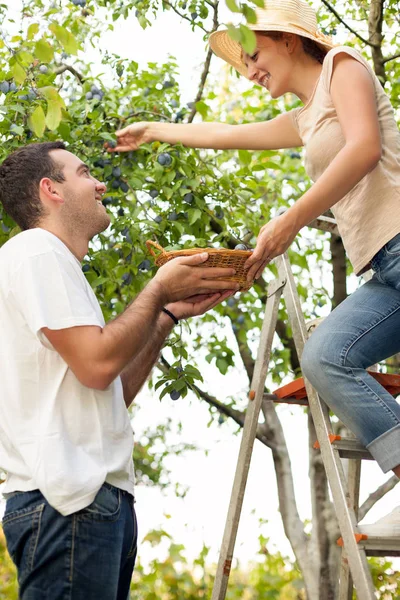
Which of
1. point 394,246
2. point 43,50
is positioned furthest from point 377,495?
point 43,50

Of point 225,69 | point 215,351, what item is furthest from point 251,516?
point 225,69

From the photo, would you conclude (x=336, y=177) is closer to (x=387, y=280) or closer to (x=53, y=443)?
(x=387, y=280)

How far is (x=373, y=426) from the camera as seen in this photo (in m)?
2.27

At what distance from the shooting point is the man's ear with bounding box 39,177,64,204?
222cm

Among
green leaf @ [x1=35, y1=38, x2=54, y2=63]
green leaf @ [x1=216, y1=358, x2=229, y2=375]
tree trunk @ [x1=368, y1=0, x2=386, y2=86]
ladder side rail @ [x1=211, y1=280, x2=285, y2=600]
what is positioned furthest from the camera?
tree trunk @ [x1=368, y1=0, x2=386, y2=86]

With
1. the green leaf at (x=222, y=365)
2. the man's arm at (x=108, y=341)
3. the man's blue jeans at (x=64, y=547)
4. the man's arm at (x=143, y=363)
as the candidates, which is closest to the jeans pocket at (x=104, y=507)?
the man's blue jeans at (x=64, y=547)

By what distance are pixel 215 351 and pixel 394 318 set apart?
182 centimetres

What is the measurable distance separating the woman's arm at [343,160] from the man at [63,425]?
416 mm

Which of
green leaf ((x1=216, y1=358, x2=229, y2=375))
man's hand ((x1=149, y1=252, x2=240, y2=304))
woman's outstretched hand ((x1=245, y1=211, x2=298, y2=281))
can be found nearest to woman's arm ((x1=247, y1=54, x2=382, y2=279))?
woman's outstretched hand ((x1=245, y1=211, x2=298, y2=281))

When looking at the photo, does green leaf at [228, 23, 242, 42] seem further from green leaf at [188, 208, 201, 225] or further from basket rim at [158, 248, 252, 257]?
green leaf at [188, 208, 201, 225]

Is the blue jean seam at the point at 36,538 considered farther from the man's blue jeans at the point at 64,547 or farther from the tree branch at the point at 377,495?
the tree branch at the point at 377,495

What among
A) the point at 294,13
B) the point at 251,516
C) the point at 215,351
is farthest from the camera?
the point at 251,516

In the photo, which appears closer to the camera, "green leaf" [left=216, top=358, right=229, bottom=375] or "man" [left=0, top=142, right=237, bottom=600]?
"man" [left=0, top=142, right=237, bottom=600]

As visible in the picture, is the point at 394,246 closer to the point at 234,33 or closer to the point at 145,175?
the point at 234,33
